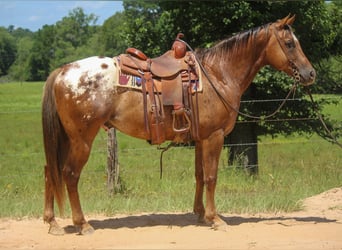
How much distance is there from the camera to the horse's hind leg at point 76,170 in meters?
5.18

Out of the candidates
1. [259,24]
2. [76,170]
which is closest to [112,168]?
[76,170]

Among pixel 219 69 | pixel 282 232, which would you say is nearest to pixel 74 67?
pixel 219 69

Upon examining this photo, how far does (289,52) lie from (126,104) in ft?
6.28

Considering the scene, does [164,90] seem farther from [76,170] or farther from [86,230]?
[86,230]

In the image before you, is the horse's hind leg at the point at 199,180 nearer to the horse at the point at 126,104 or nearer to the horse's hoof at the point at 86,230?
the horse at the point at 126,104

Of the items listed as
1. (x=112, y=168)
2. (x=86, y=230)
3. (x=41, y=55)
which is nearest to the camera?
(x=86, y=230)

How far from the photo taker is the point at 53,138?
519 centimetres

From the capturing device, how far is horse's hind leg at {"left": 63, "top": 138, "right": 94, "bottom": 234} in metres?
5.18

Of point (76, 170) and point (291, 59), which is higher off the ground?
point (291, 59)

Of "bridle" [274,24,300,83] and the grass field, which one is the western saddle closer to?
"bridle" [274,24,300,83]

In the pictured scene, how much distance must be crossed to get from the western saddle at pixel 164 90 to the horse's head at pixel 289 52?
985 millimetres

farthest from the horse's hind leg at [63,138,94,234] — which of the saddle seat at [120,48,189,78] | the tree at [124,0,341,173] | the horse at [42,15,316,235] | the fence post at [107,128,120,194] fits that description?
the tree at [124,0,341,173]

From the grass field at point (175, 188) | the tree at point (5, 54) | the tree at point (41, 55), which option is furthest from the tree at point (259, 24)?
the tree at point (41, 55)

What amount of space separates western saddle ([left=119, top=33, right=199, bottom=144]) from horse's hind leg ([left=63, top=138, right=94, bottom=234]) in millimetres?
725
